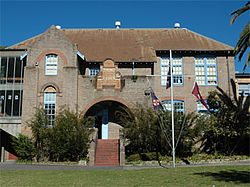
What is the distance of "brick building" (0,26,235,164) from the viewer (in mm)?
24344

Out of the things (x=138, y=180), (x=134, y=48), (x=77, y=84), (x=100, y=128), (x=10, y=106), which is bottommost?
(x=138, y=180)

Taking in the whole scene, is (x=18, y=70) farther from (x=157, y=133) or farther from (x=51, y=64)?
(x=157, y=133)

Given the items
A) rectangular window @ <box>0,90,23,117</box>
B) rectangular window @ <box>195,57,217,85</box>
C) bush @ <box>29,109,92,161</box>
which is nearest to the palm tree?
rectangular window @ <box>195,57,217,85</box>

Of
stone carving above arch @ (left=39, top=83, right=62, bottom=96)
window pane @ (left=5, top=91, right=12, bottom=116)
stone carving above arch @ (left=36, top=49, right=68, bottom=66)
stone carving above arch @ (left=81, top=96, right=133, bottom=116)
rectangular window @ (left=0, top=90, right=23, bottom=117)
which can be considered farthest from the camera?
window pane @ (left=5, top=91, right=12, bottom=116)

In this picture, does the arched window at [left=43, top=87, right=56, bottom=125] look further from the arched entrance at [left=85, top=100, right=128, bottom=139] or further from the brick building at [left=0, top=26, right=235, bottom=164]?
the arched entrance at [left=85, top=100, right=128, bottom=139]

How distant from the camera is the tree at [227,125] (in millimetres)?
21625

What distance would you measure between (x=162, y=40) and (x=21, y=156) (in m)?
17.0

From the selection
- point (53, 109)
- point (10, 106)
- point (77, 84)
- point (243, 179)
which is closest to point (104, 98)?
point (77, 84)

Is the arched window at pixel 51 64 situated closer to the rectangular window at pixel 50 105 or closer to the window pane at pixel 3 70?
the rectangular window at pixel 50 105

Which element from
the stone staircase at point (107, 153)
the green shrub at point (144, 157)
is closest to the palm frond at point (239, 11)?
the green shrub at point (144, 157)

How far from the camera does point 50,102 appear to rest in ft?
79.5

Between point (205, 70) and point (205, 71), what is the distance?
9 cm

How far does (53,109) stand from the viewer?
2411 cm

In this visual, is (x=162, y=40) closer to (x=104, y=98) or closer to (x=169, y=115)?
(x=104, y=98)
